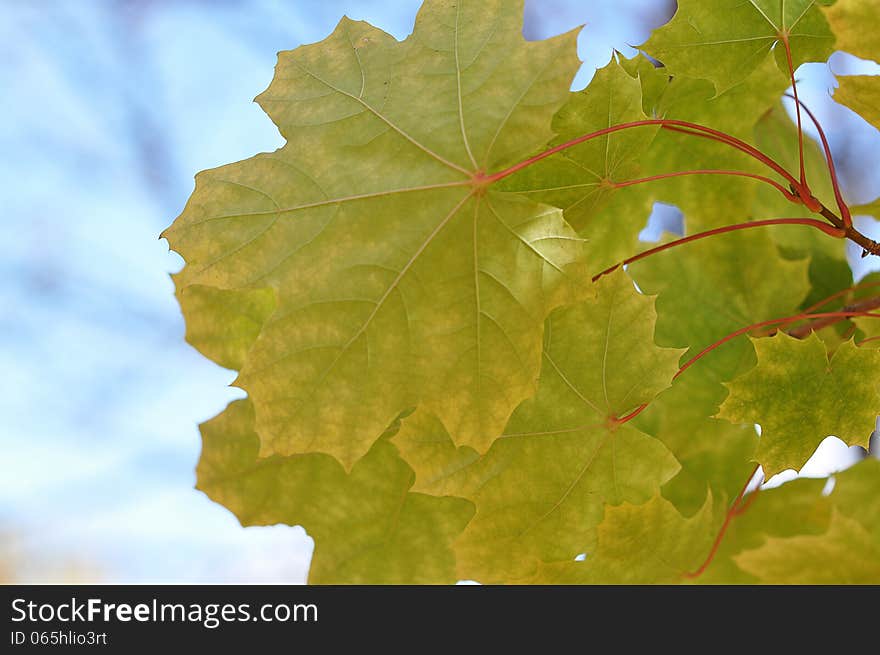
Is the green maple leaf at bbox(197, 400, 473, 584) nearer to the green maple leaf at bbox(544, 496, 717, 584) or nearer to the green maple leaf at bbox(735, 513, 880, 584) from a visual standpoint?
the green maple leaf at bbox(544, 496, 717, 584)

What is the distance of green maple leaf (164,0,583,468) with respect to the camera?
725 mm

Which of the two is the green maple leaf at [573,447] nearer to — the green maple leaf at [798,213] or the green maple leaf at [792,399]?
the green maple leaf at [792,399]

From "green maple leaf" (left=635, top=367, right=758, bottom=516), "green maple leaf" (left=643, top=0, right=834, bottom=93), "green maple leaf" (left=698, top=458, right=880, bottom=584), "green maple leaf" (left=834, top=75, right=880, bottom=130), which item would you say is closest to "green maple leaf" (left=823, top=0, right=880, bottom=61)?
"green maple leaf" (left=834, top=75, right=880, bottom=130)

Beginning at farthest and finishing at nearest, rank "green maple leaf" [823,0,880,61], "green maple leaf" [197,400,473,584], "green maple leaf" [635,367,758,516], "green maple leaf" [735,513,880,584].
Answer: "green maple leaf" [635,367,758,516], "green maple leaf" [197,400,473,584], "green maple leaf" [735,513,880,584], "green maple leaf" [823,0,880,61]

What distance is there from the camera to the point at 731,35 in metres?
0.82

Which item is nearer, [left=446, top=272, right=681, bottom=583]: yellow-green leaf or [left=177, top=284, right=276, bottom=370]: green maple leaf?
[left=446, top=272, right=681, bottom=583]: yellow-green leaf

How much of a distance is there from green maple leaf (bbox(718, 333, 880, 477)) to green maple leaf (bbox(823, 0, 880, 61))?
10.2 inches

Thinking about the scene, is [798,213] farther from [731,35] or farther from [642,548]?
[642,548]

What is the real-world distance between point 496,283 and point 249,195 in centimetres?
23

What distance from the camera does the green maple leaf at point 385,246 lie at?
725 millimetres

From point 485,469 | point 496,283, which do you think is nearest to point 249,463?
point 485,469

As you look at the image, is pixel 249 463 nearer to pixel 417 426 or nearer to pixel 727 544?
pixel 417 426

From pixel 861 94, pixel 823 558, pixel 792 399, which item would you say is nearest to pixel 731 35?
pixel 861 94

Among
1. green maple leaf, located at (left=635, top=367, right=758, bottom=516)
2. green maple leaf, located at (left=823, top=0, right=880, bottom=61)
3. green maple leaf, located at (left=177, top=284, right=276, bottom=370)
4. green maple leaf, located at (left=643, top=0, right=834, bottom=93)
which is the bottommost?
green maple leaf, located at (left=635, top=367, right=758, bottom=516)
